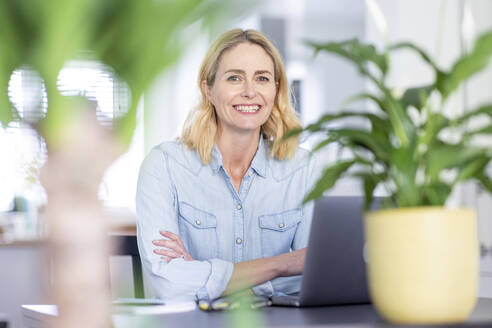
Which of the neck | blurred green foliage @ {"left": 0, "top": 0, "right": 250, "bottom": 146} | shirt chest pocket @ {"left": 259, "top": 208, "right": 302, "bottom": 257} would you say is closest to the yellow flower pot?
blurred green foliage @ {"left": 0, "top": 0, "right": 250, "bottom": 146}

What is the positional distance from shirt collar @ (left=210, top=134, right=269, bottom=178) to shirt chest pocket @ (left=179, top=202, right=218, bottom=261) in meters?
0.16

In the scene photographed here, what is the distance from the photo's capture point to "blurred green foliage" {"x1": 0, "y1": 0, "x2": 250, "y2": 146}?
22 cm

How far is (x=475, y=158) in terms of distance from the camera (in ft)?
2.68

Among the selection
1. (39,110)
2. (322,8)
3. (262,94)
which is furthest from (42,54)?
(322,8)

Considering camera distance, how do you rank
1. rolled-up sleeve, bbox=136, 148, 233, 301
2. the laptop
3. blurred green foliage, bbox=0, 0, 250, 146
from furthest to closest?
1. rolled-up sleeve, bbox=136, 148, 233, 301
2. the laptop
3. blurred green foliage, bbox=0, 0, 250, 146

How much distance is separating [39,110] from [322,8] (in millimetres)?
6881

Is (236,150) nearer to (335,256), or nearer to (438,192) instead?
(335,256)

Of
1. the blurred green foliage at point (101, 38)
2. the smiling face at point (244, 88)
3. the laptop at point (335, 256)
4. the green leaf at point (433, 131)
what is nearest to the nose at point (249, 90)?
the smiling face at point (244, 88)

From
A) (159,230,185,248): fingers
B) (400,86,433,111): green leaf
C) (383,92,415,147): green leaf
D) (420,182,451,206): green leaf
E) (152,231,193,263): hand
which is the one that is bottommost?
(152,231,193,263): hand

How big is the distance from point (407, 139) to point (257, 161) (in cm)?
120

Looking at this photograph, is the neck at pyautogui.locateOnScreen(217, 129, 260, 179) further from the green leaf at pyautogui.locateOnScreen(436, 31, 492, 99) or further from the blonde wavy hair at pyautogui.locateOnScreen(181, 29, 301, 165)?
the green leaf at pyautogui.locateOnScreen(436, 31, 492, 99)

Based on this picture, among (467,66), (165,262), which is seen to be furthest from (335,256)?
(165,262)

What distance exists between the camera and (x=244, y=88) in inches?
79.7

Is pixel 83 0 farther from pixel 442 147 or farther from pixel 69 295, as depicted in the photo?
pixel 442 147
